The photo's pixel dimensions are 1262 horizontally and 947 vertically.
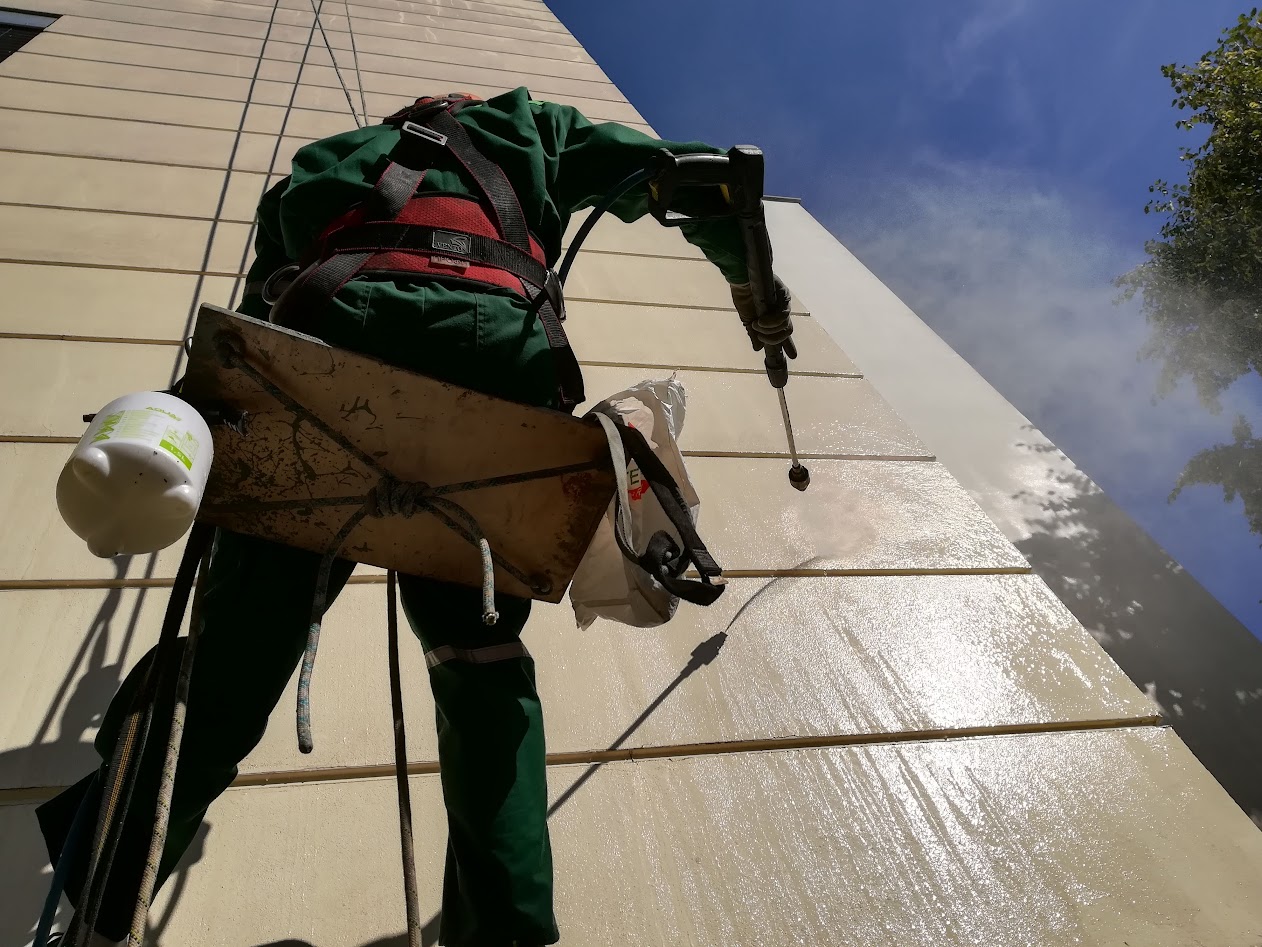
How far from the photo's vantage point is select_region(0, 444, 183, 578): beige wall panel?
5.70 feet

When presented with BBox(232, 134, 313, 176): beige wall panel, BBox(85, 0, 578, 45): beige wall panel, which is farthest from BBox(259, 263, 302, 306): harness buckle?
BBox(85, 0, 578, 45): beige wall panel

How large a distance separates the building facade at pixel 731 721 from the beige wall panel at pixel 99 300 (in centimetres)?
1

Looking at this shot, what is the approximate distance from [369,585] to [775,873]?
41.2 inches

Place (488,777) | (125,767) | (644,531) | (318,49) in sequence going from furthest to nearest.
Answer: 1. (318,49)
2. (644,531)
3. (488,777)
4. (125,767)

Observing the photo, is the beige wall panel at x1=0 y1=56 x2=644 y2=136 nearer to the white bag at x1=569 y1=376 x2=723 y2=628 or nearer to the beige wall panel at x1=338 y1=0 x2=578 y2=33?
the beige wall panel at x1=338 y1=0 x2=578 y2=33

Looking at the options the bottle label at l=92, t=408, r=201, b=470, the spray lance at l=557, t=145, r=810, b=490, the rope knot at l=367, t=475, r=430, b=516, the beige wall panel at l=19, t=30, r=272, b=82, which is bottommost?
the beige wall panel at l=19, t=30, r=272, b=82

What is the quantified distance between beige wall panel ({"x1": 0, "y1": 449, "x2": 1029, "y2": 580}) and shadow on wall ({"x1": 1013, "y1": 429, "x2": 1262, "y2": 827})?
0.92 ft

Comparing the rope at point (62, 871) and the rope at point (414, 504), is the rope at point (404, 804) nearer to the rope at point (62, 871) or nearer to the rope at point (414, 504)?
the rope at point (414, 504)

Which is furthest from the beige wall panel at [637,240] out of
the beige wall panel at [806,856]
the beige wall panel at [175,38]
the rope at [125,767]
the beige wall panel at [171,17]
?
the beige wall panel at [171,17]

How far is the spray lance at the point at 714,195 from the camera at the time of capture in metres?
1.32

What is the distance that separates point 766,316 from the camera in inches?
62.3

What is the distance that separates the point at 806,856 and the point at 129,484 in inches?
49.8

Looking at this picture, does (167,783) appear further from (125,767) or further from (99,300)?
(99,300)

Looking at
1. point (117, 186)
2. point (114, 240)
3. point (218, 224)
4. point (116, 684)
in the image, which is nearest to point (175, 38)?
point (117, 186)
